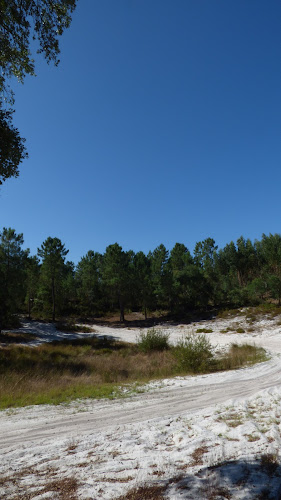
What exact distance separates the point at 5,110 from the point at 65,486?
30.0ft

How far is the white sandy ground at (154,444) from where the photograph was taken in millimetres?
3262

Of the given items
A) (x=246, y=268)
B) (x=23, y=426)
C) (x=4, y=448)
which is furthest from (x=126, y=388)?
(x=246, y=268)

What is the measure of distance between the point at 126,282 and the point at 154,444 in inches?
1610

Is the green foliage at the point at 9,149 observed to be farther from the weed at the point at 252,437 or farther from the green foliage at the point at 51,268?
the green foliage at the point at 51,268

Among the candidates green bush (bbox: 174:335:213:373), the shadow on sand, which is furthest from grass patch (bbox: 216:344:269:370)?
the shadow on sand

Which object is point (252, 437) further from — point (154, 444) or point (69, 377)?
point (69, 377)

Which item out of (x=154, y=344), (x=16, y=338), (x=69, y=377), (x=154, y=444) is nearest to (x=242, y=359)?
(x=154, y=344)

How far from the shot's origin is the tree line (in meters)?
40.5

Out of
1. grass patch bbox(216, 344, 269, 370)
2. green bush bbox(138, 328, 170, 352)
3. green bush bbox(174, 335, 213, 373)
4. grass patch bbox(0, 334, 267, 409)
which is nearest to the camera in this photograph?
grass patch bbox(0, 334, 267, 409)

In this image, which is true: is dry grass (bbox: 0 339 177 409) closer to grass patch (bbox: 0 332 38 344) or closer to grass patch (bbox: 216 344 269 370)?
grass patch (bbox: 216 344 269 370)

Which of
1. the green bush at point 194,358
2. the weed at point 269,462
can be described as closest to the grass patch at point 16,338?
the green bush at point 194,358

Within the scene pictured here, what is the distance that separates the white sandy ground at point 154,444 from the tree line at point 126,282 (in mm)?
23954

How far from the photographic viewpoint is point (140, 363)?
50.8ft

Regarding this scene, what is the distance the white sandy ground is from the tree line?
24.0 meters
